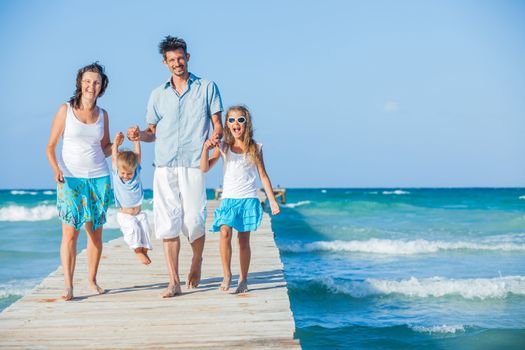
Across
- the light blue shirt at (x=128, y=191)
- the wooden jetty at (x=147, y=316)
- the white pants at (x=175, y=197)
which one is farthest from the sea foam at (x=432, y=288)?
the white pants at (x=175, y=197)

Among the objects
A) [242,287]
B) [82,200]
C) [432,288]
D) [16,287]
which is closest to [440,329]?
[432,288]

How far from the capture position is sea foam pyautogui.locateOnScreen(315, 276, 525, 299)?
25.9ft

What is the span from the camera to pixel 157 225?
4648 mm

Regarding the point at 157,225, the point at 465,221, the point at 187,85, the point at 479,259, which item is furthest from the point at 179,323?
the point at 465,221

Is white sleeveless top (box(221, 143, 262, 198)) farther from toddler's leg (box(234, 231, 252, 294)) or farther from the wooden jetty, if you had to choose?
the wooden jetty

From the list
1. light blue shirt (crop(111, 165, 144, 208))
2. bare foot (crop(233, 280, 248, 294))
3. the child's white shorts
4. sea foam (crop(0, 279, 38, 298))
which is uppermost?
light blue shirt (crop(111, 165, 144, 208))

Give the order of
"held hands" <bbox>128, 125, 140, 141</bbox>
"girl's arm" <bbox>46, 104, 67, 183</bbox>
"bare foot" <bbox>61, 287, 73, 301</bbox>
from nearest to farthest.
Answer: "girl's arm" <bbox>46, 104, 67, 183</bbox>, "held hands" <bbox>128, 125, 140, 141</bbox>, "bare foot" <bbox>61, 287, 73, 301</bbox>

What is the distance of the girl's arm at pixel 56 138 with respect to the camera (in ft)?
14.3

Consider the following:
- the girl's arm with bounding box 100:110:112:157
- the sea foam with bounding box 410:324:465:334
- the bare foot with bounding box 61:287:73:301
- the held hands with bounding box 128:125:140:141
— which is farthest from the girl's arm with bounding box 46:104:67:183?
the sea foam with bounding box 410:324:465:334

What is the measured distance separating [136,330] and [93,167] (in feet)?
4.40

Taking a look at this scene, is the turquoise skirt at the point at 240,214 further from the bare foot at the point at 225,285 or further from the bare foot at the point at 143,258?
the bare foot at the point at 143,258

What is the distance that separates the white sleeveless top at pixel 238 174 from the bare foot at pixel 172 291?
82 centimetres

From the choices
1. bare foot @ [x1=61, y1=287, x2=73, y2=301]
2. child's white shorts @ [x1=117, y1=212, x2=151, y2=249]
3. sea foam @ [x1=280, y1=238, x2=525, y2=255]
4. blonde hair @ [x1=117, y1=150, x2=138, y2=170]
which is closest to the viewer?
bare foot @ [x1=61, y1=287, x2=73, y2=301]

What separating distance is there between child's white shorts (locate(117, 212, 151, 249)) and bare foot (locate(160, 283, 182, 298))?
1.01 metres
